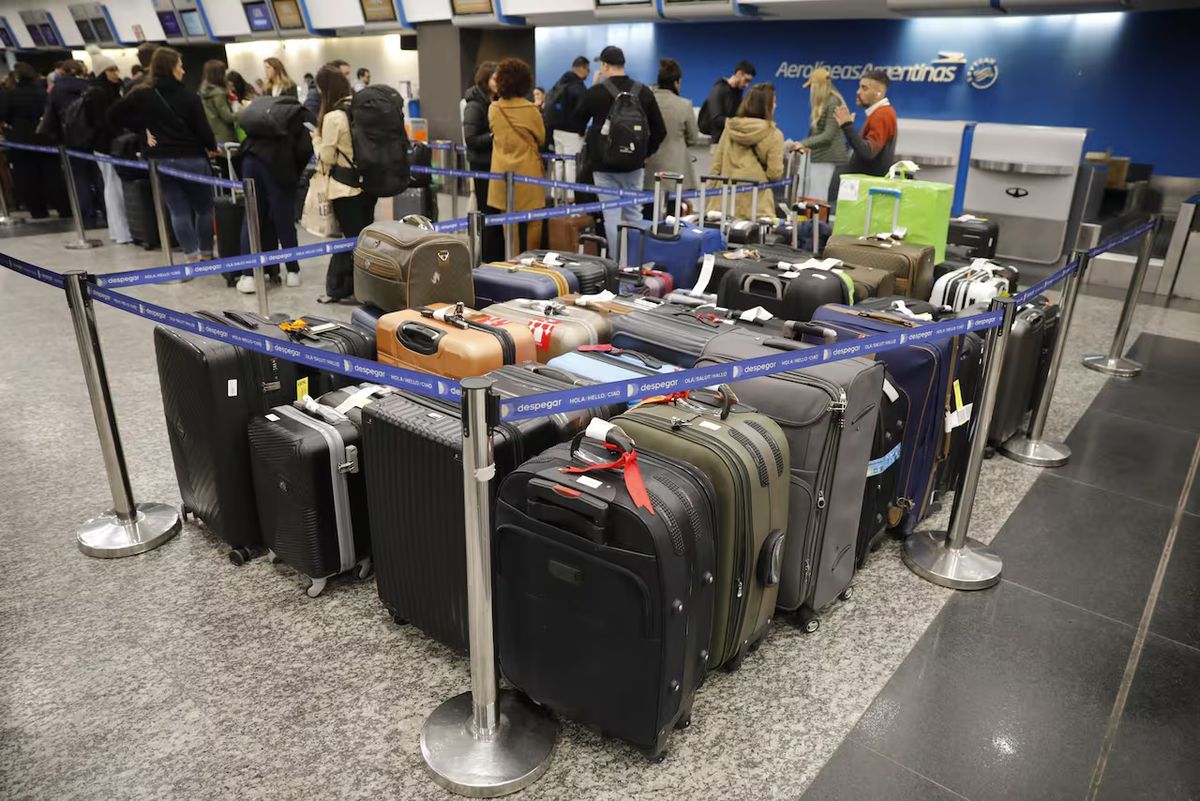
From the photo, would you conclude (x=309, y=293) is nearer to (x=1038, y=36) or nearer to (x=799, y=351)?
(x=799, y=351)

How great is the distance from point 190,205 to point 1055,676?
7.60 m

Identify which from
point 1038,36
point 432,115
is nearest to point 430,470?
point 1038,36

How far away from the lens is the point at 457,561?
7.51 feet

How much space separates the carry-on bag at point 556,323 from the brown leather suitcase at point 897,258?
1814 mm

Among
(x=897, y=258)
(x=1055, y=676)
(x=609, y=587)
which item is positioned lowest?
(x=1055, y=676)

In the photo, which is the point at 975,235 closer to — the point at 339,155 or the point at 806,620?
the point at 806,620

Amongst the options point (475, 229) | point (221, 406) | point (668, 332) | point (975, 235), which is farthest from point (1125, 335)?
point (221, 406)

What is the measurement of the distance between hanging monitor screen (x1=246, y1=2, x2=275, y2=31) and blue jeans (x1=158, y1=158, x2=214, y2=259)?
8367 millimetres

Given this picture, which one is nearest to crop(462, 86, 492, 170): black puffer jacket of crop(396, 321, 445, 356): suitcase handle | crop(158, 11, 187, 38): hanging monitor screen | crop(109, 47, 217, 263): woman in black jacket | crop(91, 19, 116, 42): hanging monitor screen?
crop(109, 47, 217, 263): woman in black jacket

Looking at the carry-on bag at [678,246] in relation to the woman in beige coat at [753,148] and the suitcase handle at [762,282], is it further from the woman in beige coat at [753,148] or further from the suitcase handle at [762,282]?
the woman in beige coat at [753,148]

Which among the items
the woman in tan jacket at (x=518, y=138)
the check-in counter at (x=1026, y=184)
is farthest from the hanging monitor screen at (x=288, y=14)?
the check-in counter at (x=1026, y=184)

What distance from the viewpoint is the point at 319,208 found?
19.8ft

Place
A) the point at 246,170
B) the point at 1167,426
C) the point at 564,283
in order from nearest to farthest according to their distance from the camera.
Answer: the point at 564,283
the point at 1167,426
the point at 246,170

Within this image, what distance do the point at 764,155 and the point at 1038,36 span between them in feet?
16.4
